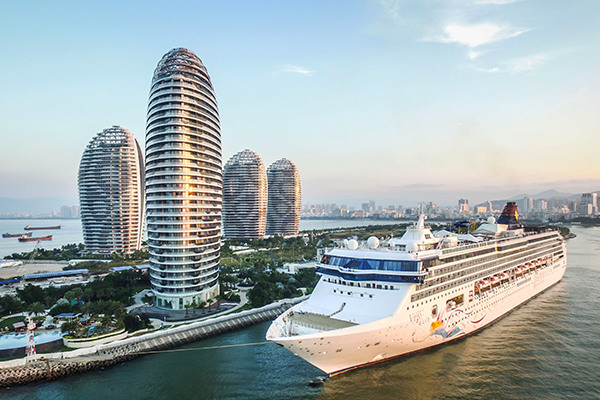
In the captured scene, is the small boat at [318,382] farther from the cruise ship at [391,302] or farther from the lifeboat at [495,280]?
the lifeboat at [495,280]

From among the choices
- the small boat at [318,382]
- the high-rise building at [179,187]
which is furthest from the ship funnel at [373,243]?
the high-rise building at [179,187]

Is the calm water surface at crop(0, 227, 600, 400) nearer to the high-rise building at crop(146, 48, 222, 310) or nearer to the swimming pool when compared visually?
the swimming pool

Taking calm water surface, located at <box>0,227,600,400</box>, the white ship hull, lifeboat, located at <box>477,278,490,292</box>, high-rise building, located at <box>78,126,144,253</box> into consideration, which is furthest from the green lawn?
high-rise building, located at <box>78,126,144,253</box>

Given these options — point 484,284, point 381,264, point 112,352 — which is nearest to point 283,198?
point 484,284

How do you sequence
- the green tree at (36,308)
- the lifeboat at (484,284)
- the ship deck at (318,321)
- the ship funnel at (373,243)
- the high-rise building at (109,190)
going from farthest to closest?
the high-rise building at (109,190) < the green tree at (36,308) < the lifeboat at (484,284) < the ship funnel at (373,243) < the ship deck at (318,321)

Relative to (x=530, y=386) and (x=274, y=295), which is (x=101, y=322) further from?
(x=530, y=386)

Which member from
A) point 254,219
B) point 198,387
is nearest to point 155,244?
point 198,387

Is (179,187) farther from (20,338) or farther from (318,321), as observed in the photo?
(318,321)

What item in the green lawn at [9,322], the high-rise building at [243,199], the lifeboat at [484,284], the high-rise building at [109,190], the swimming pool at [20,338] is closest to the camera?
the swimming pool at [20,338]
